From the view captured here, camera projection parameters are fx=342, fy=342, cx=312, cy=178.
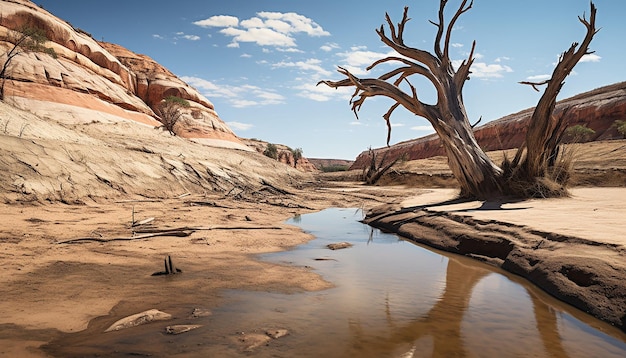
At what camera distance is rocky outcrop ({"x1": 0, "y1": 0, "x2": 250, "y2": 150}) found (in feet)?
75.5

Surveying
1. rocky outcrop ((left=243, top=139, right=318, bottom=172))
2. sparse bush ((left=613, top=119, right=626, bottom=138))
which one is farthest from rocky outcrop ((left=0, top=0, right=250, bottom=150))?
sparse bush ((left=613, top=119, right=626, bottom=138))

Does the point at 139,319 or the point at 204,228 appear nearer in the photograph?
the point at 139,319

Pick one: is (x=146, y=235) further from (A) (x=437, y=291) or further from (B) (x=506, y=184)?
(B) (x=506, y=184)

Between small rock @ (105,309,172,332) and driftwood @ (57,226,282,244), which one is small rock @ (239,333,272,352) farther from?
driftwood @ (57,226,282,244)

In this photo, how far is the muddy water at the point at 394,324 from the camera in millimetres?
1883

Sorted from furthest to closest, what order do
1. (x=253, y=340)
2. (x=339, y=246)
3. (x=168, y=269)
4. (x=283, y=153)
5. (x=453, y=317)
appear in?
(x=283, y=153) < (x=339, y=246) < (x=168, y=269) < (x=453, y=317) < (x=253, y=340)

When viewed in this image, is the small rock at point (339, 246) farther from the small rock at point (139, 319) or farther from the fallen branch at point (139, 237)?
the small rock at point (139, 319)

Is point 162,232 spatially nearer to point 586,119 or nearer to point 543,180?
point 543,180

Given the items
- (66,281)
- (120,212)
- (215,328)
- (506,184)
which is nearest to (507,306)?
(215,328)

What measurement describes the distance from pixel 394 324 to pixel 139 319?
1650 millimetres

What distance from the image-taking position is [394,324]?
2.31 meters

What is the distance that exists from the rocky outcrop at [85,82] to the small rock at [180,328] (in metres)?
22.4

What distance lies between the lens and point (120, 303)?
246 cm

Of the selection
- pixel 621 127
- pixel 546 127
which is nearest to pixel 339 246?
pixel 546 127
